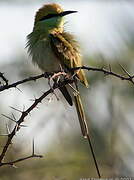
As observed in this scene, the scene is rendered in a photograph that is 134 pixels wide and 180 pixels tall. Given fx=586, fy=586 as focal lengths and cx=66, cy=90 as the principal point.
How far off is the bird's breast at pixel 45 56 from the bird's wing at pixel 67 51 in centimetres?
3

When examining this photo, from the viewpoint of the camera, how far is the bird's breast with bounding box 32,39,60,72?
134 inches

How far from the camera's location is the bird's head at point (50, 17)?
374 cm

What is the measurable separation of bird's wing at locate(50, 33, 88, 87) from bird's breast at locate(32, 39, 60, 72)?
0.03m

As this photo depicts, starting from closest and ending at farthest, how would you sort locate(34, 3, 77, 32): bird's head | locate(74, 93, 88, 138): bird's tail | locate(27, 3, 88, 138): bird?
1. locate(74, 93, 88, 138): bird's tail
2. locate(27, 3, 88, 138): bird
3. locate(34, 3, 77, 32): bird's head

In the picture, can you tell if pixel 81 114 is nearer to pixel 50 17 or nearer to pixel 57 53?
pixel 57 53

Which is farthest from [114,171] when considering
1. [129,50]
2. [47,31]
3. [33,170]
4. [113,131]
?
[129,50]

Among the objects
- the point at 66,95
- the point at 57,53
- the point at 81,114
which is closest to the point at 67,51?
the point at 57,53

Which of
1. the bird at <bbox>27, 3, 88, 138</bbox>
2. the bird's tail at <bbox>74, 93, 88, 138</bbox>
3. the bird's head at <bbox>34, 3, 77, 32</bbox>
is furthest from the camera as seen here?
the bird's head at <bbox>34, 3, 77, 32</bbox>

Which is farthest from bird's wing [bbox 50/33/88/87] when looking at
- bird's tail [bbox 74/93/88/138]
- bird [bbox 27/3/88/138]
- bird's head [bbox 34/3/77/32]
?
bird's head [bbox 34/3/77/32]

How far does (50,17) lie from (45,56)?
1.76ft

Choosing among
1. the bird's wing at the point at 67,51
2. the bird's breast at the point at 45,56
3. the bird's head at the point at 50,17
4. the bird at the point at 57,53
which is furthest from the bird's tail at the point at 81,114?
the bird's head at the point at 50,17

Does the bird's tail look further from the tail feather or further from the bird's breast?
the bird's breast

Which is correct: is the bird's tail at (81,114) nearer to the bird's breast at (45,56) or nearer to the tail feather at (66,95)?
the tail feather at (66,95)

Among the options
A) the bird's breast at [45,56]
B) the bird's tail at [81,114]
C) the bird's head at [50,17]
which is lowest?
the bird's tail at [81,114]
